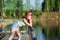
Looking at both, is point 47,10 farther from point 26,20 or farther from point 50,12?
point 26,20

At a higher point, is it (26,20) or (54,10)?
(26,20)

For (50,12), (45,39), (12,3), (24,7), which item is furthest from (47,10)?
(45,39)

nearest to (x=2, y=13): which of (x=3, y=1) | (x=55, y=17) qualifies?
(x=3, y=1)

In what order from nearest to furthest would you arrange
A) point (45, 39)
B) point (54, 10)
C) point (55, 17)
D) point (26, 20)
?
point (26, 20)
point (45, 39)
point (55, 17)
point (54, 10)

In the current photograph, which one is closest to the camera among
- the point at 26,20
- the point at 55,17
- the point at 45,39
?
the point at 26,20

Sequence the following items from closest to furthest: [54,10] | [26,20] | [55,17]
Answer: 1. [26,20]
2. [55,17]
3. [54,10]

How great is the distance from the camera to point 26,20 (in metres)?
4.41

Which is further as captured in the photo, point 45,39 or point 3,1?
point 3,1

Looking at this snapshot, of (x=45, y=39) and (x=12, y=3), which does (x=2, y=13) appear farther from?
(x=45, y=39)

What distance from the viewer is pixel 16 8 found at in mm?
28688

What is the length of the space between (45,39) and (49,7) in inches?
685

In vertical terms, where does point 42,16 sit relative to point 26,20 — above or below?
below

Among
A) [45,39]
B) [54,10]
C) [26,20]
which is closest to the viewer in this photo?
[26,20]

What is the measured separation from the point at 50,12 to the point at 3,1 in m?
6.46
